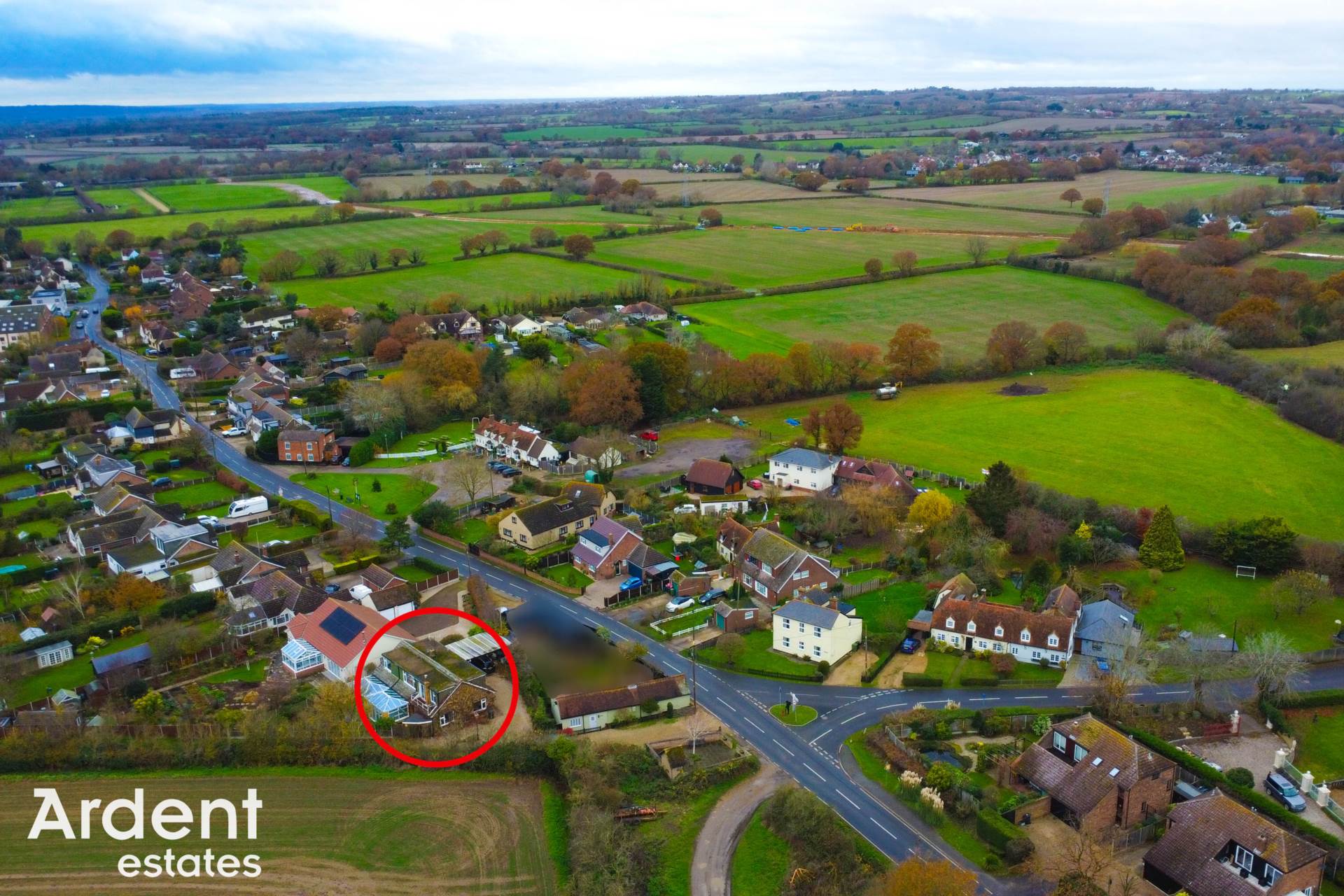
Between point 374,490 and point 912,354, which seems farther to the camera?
point 912,354

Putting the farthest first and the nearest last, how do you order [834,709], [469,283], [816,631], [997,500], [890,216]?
[890,216] < [469,283] < [997,500] < [816,631] < [834,709]

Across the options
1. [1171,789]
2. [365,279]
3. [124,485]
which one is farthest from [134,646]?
[365,279]

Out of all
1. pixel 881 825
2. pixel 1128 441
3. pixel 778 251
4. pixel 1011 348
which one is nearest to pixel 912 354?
pixel 1011 348

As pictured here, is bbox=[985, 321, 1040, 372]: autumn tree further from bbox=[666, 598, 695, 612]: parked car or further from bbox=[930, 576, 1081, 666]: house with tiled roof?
bbox=[666, 598, 695, 612]: parked car

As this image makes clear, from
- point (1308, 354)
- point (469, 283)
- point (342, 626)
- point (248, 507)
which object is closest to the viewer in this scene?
point (342, 626)

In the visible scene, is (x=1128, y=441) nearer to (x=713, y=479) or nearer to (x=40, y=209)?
(x=713, y=479)

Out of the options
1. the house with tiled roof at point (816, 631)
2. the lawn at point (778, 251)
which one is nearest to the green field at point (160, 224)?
the lawn at point (778, 251)

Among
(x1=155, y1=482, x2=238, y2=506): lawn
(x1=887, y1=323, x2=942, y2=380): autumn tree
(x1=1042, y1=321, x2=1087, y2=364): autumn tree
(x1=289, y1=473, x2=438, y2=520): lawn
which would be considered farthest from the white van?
(x1=1042, y1=321, x2=1087, y2=364): autumn tree
